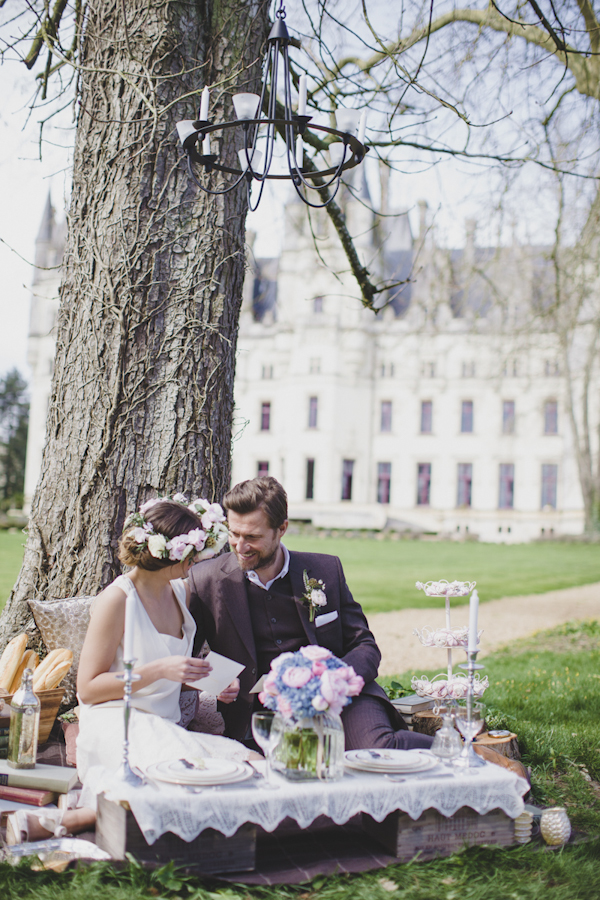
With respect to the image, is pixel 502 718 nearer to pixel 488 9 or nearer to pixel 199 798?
pixel 199 798

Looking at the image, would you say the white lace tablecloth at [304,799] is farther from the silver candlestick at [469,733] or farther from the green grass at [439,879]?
the green grass at [439,879]

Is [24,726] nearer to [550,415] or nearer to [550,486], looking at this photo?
[550,486]

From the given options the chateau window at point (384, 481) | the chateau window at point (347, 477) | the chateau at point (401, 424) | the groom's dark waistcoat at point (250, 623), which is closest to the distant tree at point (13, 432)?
the chateau at point (401, 424)

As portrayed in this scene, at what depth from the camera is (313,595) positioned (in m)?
3.24

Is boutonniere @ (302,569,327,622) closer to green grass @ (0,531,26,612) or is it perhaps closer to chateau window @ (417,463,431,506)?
green grass @ (0,531,26,612)

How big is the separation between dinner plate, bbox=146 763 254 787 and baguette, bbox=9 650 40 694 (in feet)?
4.08

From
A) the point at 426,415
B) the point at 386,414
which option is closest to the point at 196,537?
the point at 386,414

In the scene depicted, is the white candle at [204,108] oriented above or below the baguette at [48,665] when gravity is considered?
above

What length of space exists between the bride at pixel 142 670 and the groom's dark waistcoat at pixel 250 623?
0.23 meters

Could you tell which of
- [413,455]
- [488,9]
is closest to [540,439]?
[413,455]

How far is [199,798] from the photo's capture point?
2.34m

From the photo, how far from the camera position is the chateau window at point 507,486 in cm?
3659

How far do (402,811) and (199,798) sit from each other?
0.69 meters

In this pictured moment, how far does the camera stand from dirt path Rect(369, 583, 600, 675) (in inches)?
335
